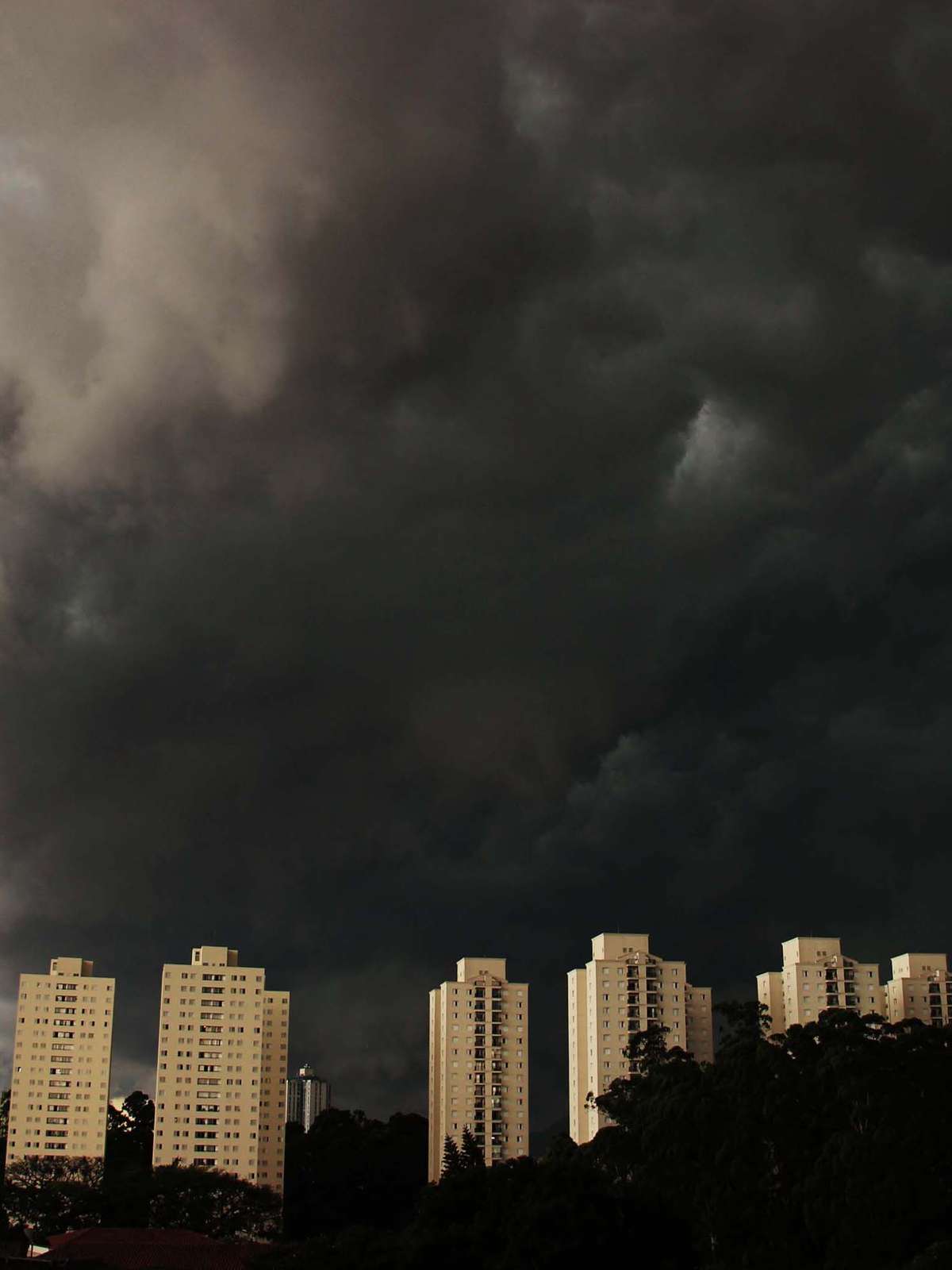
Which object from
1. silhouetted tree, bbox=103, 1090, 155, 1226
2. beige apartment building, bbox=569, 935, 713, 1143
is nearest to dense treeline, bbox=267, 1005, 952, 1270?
beige apartment building, bbox=569, 935, 713, 1143

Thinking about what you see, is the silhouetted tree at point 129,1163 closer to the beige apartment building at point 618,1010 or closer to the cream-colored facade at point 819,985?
the beige apartment building at point 618,1010

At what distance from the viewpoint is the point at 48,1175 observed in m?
98.9

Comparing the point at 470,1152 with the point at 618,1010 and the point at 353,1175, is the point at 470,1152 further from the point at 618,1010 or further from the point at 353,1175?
the point at 618,1010

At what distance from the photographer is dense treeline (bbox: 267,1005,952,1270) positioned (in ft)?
145

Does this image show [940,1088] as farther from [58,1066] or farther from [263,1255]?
[58,1066]

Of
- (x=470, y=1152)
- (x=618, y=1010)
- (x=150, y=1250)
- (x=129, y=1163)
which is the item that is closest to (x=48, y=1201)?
(x=150, y=1250)

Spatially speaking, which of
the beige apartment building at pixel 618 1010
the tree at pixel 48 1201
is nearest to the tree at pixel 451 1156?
the beige apartment building at pixel 618 1010

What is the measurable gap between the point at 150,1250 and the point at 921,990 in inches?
2180

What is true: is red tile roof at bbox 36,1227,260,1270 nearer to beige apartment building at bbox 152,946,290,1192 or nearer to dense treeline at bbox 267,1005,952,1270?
dense treeline at bbox 267,1005,952,1270

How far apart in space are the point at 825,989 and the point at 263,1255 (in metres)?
59.1

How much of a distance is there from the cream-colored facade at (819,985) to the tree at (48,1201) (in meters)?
44.6

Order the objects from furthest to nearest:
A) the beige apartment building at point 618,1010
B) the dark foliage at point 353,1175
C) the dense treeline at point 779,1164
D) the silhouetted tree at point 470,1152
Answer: the beige apartment building at point 618,1010 → the dark foliage at point 353,1175 → the silhouetted tree at point 470,1152 → the dense treeline at point 779,1164

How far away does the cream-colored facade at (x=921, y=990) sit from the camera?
105125 millimetres

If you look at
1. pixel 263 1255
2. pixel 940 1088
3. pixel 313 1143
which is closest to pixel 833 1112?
pixel 940 1088
